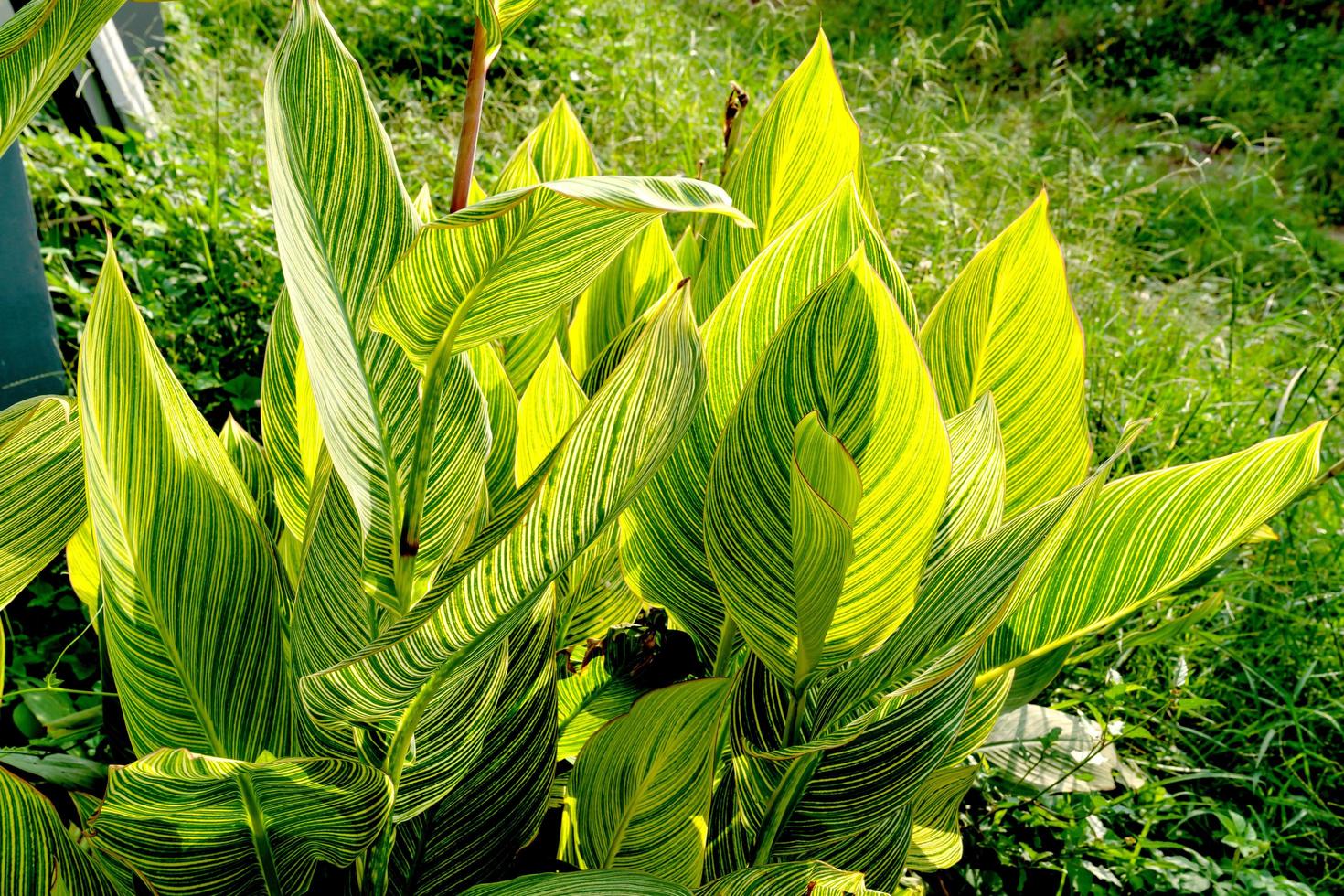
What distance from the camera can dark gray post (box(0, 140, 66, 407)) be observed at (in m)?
1.43

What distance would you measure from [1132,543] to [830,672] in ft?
0.62

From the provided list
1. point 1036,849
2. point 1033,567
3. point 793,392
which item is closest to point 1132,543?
point 1033,567

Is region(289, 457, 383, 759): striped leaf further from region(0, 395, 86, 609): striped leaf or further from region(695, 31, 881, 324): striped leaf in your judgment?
region(695, 31, 881, 324): striped leaf

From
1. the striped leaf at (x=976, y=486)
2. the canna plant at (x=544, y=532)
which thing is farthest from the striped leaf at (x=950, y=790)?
the striped leaf at (x=976, y=486)

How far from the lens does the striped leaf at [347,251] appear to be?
1.54 ft

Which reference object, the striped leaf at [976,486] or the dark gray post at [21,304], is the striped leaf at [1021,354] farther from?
the dark gray post at [21,304]

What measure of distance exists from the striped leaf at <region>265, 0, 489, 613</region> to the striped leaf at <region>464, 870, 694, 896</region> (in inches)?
6.8

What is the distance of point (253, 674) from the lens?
0.59 m

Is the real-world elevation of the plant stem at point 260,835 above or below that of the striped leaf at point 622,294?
below

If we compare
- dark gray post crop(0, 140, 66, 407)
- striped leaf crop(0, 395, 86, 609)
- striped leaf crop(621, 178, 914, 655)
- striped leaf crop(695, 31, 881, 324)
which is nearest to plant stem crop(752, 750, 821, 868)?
striped leaf crop(621, 178, 914, 655)

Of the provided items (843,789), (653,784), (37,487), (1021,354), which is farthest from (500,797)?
(1021,354)

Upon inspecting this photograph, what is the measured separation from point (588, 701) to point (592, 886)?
0.68ft

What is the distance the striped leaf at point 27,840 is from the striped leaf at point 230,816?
2 cm

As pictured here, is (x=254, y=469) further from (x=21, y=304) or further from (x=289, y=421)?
(x=21, y=304)
